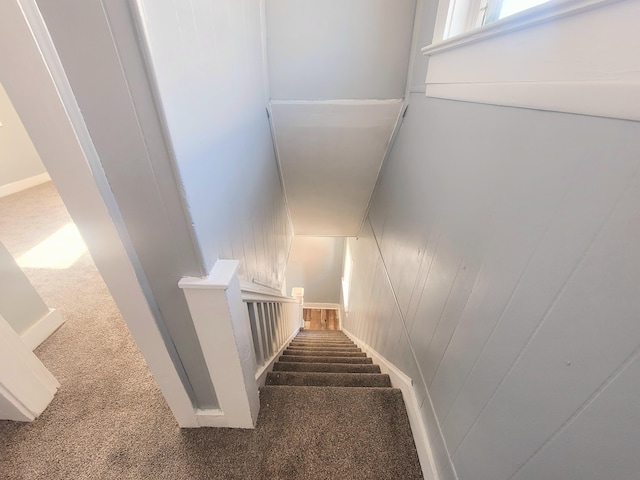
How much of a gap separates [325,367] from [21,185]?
5.35m

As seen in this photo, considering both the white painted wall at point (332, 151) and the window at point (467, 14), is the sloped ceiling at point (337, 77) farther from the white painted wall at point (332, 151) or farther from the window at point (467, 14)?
the window at point (467, 14)

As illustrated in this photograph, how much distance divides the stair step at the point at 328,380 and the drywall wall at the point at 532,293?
0.60m

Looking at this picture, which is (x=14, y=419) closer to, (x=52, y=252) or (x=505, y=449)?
(x=52, y=252)

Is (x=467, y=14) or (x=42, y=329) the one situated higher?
(x=467, y=14)

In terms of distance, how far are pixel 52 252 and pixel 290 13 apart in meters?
2.90

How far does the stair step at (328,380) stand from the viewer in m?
1.64

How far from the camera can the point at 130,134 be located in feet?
1.86

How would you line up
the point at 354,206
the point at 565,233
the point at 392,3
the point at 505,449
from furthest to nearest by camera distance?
the point at 354,206
the point at 392,3
the point at 505,449
the point at 565,233

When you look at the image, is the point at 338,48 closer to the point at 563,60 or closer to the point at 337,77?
the point at 337,77

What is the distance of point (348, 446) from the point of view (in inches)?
45.5

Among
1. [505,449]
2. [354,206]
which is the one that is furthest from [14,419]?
[354,206]

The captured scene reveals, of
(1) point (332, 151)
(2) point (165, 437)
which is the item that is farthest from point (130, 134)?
(1) point (332, 151)

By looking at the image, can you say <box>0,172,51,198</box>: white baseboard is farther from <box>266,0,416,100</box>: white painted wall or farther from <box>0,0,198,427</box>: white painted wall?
<box>0,0,198,427</box>: white painted wall

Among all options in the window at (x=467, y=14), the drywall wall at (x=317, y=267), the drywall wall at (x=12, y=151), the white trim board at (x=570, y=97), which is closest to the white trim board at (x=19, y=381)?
the white trim board at (x=570, y=97)
